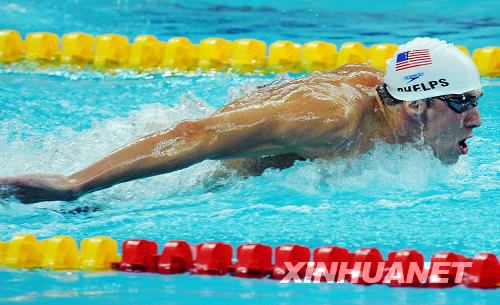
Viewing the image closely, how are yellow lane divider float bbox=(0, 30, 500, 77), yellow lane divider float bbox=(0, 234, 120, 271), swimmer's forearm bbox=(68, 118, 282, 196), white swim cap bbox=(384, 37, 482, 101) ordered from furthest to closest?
yellow lane divider float bbox=(0, 30, 500, 77) → white swim cap bbox=(384, 37, 482, 101) → swimmer's forearm bbox=(68, 118, 282, 196) → yellow lane divider float bbox=(0, 234, 120, 271)

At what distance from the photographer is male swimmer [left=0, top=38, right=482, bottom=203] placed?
347cm

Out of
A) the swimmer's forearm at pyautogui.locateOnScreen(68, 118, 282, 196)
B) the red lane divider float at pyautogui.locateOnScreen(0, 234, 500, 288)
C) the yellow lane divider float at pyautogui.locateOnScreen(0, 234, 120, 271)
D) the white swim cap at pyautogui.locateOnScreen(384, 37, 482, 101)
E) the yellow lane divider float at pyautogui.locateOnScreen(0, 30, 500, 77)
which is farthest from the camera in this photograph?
the yellow lane divider float at pyautogui.locateOnScreen(0, 30, 500, 77)

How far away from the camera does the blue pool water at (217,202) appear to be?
3.08m

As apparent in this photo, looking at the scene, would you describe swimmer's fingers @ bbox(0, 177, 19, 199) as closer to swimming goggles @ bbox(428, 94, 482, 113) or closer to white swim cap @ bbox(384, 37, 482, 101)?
white swim cap @ bbox(384, 37, 482, 101)

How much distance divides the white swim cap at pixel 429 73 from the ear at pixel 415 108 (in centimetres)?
3

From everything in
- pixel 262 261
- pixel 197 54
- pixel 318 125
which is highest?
pixel 197 54

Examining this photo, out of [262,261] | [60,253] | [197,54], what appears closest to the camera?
[262,261]

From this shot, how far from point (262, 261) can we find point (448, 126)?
1.04 meters

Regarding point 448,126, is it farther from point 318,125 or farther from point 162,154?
point 162,154

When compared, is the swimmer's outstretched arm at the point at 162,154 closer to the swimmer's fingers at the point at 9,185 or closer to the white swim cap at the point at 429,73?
the swimmer's fingers at the point at 9,185

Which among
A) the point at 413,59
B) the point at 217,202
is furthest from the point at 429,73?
the point at 217,202

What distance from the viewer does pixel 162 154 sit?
3463 millimetres

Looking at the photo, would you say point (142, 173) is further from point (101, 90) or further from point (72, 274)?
point (101, 90)

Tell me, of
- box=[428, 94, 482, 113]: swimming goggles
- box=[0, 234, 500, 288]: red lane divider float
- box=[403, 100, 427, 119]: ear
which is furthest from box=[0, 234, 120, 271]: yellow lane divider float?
box=[428, 94, 482, 113]: swimming goggles
